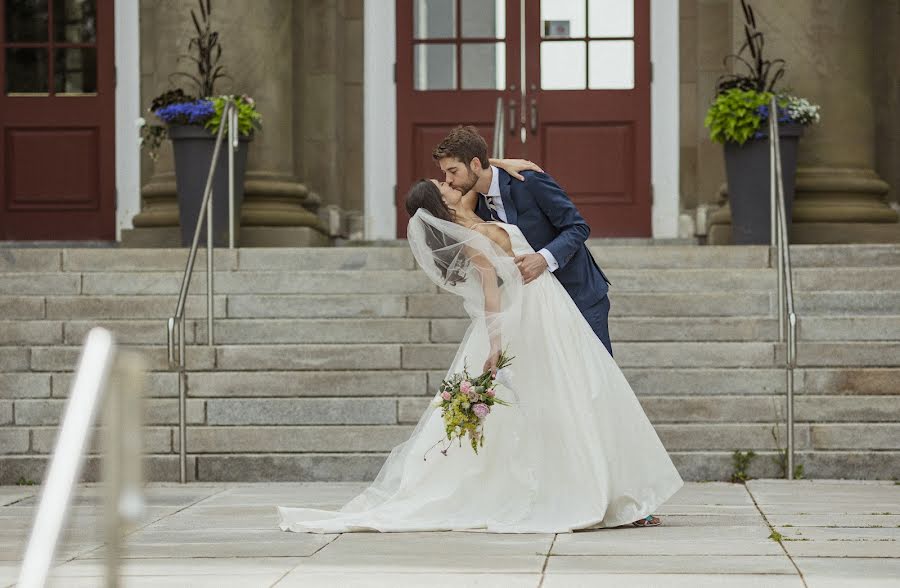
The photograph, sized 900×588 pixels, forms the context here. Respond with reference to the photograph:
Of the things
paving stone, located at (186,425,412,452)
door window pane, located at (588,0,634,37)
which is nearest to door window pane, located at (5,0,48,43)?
door window pane, located at (588,0,634,37)

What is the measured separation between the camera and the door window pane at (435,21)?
12.8 metres

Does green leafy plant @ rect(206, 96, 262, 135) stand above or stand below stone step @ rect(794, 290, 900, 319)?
above

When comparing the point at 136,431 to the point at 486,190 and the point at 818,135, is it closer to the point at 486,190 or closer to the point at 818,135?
the point at 486,190

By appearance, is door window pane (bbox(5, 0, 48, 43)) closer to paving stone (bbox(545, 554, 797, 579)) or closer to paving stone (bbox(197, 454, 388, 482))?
paving stone (bbox(197, 454, 388, 482))

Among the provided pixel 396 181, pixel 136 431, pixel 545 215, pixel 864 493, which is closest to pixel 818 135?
pixel 396 181

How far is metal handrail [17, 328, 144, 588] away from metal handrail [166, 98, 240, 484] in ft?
15.6

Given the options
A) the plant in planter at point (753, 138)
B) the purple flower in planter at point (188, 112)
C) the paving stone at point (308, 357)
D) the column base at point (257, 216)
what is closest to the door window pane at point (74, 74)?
the column base at point (257, 216)

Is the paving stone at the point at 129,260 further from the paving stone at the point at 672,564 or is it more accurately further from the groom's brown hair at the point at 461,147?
the paving stone at the point at 672,564

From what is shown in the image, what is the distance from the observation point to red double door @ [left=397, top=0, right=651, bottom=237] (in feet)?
41.3

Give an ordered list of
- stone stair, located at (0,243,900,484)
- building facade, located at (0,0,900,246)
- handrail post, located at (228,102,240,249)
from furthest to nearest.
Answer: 1. building facade, located at (0,0,900,246)
2. handrail post, located at (228,102,240,249)
3. stone stair, located at (0,243,900,484)

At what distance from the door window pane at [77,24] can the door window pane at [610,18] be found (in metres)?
4.04

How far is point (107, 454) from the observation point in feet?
10.8

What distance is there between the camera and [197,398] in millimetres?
8641

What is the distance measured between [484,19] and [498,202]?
6605 mm
